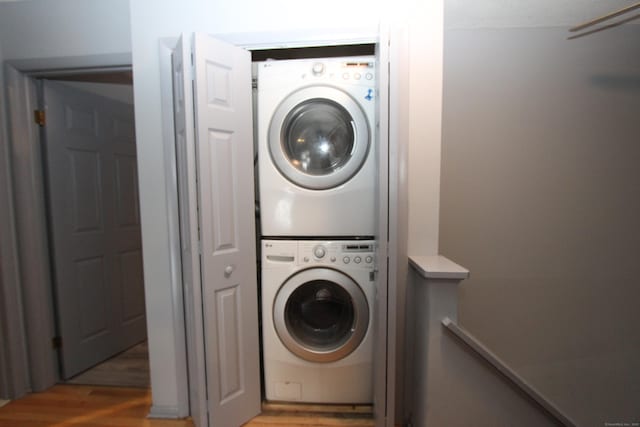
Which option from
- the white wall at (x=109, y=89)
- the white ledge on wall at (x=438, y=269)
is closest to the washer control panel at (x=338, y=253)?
the white ledge on wall at (x=438, y=269)

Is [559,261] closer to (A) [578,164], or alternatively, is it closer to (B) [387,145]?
(A) [578,164]

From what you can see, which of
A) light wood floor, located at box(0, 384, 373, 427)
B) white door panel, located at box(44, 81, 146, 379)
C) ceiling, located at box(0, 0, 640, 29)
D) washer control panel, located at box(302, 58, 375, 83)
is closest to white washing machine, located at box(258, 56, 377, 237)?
washer control panel, located at box(302, 58, 375, 83)

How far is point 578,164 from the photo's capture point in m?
1.93

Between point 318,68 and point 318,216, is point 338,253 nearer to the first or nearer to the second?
point 318,216

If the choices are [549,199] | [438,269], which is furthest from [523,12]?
[438,269]

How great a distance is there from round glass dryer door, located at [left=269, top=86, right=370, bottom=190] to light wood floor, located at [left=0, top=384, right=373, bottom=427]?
1.20 m

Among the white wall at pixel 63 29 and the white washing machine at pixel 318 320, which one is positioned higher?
the white wall at pixel 63 29

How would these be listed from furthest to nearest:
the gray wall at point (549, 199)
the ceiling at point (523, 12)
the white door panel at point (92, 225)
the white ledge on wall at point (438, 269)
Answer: the gray wall at point (549, 199), the white door panel at point (92, 225), the ceiling at point (523, 12), the white ledge on wall at point (438, 269)

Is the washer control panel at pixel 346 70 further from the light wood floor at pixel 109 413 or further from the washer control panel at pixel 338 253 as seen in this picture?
the light wood floor at pixel 109 413

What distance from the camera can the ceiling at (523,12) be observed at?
161cm

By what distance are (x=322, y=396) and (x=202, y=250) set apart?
1.01 meters

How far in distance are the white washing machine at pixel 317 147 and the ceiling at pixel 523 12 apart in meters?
0.86

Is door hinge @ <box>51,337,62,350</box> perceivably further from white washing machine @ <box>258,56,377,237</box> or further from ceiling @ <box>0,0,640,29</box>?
ceiling @ <box>0,0,640,29</box>

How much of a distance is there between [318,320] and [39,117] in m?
2.05
